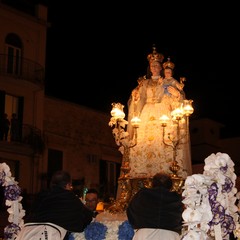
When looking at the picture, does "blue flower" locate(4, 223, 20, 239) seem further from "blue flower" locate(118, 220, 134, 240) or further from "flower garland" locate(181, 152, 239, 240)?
"flower garland" locate(181, 152, 239, 240)

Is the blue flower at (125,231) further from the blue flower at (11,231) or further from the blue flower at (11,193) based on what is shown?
the blue flower at (11,193)

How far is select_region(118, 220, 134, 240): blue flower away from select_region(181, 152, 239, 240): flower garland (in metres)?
1.82

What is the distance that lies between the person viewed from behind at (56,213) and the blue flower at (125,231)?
1648mm

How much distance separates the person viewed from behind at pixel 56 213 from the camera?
6945mm

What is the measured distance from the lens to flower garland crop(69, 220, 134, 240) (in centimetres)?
859

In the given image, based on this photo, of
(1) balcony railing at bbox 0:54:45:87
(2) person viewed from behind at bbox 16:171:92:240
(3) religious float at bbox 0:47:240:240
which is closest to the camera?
(2) person viewed from behind at bbox 16:171:92:240

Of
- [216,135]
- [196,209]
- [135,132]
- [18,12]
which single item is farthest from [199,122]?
[196,209]

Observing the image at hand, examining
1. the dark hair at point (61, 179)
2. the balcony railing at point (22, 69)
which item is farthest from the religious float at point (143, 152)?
the balcony railing at point (22, 69)

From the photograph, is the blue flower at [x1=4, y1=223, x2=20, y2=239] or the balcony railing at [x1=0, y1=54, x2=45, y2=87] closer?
the blue flower at [x1=4, y1=223, x2=20, y2=239]

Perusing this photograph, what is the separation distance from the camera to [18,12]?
22.6 m

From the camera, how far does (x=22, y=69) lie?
2269 cm

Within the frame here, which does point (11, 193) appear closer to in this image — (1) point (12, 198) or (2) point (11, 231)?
(1) point (12, 198)

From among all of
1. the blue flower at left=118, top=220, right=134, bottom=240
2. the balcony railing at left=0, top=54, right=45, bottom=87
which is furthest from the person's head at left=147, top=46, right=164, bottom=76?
the balcony railing at left=0, top=54, right=45, bottom=87

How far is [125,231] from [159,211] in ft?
6.89
